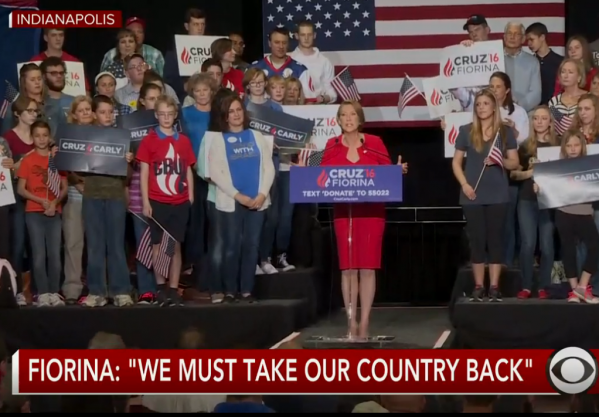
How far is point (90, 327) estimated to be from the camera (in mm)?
8898

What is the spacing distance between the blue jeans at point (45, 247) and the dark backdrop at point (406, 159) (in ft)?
10.5

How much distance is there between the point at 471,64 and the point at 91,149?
3237mm

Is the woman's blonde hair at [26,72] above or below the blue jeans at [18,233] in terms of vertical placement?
above

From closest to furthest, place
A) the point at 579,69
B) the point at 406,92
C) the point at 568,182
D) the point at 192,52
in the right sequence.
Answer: the point at 568,182 → the point at 579,69 → the point at 192,52 → the point at 406,92

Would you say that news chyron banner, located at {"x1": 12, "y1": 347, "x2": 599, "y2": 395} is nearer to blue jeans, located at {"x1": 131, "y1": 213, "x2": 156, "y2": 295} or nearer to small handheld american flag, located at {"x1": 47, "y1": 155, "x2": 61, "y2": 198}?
blue jeans, located at {"x1": 131, "y1": 213, "x2": 156, "y2": 295}

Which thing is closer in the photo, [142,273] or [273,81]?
[142,273]

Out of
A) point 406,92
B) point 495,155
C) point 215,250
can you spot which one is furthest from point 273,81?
point 495,155

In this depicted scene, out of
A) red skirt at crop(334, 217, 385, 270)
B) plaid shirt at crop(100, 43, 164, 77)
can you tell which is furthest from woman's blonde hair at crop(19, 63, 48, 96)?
red skirt at crop(334, 217, 385, 270)

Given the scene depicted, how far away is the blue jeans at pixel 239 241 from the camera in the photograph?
9.07 meters

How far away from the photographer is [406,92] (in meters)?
10.7

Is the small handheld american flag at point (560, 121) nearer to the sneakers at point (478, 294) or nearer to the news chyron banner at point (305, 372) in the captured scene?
the sneakers at point (478, 294)

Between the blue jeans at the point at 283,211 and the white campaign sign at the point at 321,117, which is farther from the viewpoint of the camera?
the white campaign sign at the point at 321,117

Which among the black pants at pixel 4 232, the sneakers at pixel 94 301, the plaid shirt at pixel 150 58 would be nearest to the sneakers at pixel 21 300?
the black pants at pixel 4 232

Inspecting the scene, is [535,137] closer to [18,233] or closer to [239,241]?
[239,241]
